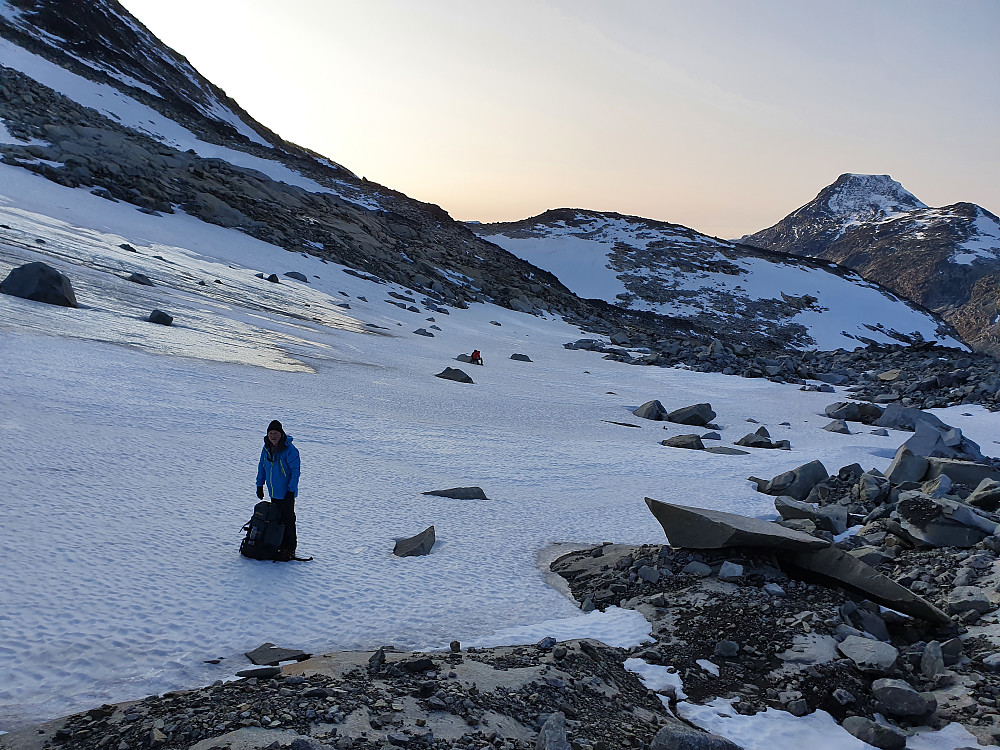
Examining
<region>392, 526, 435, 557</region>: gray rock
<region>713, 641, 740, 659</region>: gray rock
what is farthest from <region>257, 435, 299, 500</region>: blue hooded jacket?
<region>713, 641, 740, 659</region>: gray rock

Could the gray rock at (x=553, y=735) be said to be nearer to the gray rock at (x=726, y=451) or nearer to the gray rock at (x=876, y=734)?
the gray rock at (x=876, y=734)

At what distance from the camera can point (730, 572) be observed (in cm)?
716

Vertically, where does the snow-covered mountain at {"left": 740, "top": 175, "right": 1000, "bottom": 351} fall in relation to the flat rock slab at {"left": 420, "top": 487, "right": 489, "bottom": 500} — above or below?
above

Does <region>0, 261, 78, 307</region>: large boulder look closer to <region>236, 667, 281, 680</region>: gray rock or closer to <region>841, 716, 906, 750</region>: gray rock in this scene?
<region>236, 667, 281, 680</region>: gray rock

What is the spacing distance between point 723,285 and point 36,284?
6232 cm

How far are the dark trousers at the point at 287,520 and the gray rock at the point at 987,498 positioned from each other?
8.80m

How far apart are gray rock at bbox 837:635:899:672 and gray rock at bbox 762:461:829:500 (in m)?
5.60

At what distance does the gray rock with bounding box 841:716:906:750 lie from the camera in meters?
4.85

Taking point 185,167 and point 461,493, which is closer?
point 461,493

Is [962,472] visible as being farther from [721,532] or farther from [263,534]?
[263,534]

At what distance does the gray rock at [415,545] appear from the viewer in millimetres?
7299

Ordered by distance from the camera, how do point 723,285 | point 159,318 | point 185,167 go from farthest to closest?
1. point 723,285
2. point 185,167
3. point 159,318

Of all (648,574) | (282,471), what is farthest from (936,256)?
(282,471)

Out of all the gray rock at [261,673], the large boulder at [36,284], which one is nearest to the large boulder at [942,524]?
the gray rock at [261,673]
